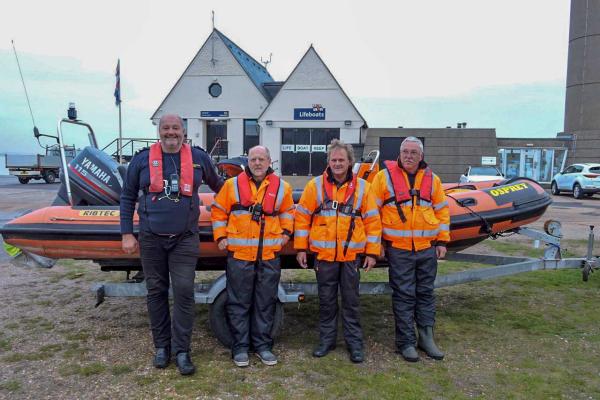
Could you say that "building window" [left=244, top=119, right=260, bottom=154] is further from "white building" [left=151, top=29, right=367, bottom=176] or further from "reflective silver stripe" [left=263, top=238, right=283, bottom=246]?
"reflective silver stripe" [left=263, top=238, right=283, bottom=246]

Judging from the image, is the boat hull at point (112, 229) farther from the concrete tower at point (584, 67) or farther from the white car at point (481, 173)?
the concrete tower at point (584, 67)

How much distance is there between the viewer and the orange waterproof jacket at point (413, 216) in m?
3.42

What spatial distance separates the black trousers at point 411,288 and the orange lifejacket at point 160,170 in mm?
1517

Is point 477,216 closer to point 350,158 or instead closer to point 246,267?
point 350,158

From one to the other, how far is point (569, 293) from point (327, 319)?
119 inches

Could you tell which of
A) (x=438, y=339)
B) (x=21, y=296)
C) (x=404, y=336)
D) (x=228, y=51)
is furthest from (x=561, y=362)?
(x=228, y=51)

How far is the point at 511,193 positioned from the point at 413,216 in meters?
1.57

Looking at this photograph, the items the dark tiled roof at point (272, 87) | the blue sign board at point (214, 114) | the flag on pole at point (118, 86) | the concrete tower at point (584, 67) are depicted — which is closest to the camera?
the flag on pole at point (118, 86)

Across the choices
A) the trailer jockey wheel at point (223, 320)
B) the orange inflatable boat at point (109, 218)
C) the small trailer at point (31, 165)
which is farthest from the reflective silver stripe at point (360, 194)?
the small trailer at point (31, 165)

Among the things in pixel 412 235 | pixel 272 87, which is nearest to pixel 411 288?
pixel 412 235

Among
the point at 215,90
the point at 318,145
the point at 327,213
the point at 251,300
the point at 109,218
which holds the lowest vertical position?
the point at 251,300

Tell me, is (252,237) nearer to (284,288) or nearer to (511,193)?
(284,288)

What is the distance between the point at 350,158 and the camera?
3.38m

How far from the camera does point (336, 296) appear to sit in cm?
348
